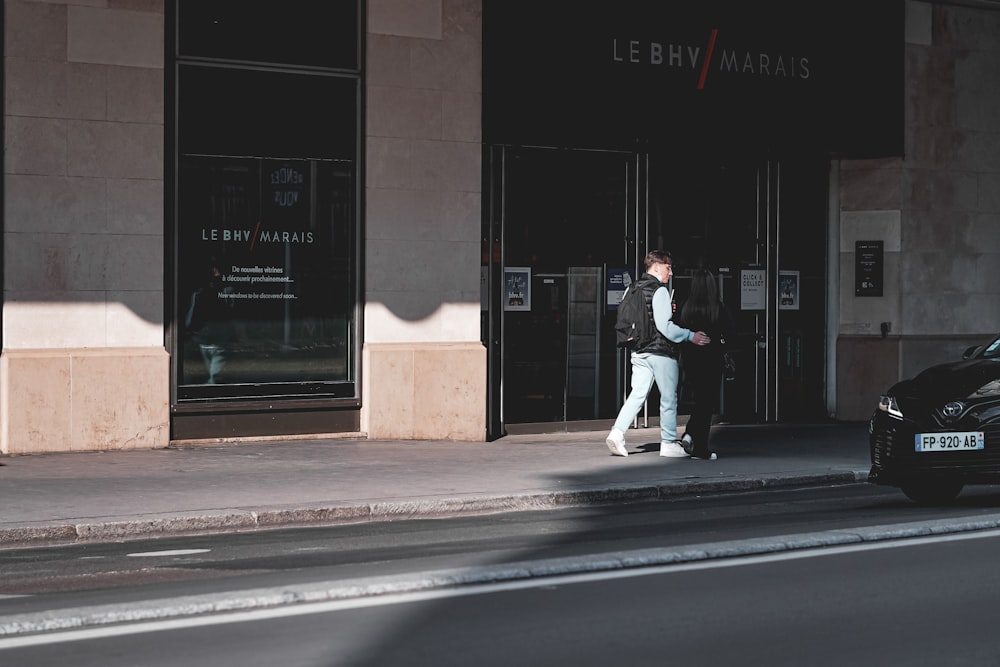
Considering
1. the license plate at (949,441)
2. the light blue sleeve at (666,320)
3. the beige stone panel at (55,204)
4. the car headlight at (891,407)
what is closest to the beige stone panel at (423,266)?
the light blue sleeve at (666,320)

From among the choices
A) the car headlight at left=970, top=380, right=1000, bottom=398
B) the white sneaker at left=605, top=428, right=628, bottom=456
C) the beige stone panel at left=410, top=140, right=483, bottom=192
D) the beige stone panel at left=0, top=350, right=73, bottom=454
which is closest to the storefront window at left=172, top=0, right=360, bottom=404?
the beige stone panel at left=410, top=140, right=483, bottom=192

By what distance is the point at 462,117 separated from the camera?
1572 cm

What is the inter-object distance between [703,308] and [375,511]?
4433 mm

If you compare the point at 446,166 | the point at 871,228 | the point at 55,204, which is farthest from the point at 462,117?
the point at 871,228

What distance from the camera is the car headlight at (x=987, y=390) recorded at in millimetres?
10477

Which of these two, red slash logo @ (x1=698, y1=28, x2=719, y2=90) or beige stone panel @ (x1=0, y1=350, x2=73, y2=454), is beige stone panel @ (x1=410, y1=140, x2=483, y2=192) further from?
beige stone panel @ (x1=0, y1=350, x2=73, y2=454)

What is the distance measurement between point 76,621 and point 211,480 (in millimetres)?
5392

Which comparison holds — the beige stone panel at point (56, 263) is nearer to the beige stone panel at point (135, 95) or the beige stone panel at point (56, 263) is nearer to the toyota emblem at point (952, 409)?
the beige stone panel at point (135, 95)

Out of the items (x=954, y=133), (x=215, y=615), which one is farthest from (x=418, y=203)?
(x=215, y=615)

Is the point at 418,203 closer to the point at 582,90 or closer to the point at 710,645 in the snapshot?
the point at 582,90

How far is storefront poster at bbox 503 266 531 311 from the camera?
644 inches

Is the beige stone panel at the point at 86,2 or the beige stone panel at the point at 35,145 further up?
the beige stone panel at the point at 86,2

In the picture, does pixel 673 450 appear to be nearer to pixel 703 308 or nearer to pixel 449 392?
pixel 703 308

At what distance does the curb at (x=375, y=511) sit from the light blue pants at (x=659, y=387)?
1633 mm
